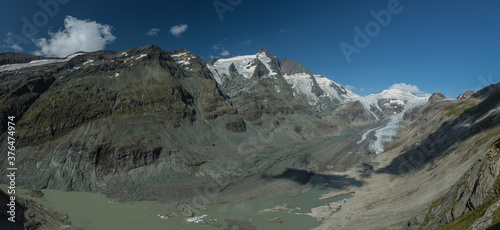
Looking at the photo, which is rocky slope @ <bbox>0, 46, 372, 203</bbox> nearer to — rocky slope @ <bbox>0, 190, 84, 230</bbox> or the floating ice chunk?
the floating ice chunk

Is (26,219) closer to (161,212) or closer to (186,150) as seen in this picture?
(161,212)

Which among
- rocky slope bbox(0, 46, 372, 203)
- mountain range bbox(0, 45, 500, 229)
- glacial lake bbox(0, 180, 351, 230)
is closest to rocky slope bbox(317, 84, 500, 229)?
mountain range bbox(0, 45, 500, 229)

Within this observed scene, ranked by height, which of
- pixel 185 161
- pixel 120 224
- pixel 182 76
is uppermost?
pixel 182 76

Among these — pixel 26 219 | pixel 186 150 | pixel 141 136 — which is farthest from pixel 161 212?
pixel 141 136

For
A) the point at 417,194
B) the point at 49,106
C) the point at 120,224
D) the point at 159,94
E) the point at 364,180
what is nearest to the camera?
the point at 417,194

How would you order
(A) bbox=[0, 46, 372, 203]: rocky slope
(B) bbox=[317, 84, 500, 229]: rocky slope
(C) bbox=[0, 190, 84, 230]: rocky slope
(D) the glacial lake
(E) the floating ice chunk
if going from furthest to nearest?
(A) bbox=[0, 46, 372, 203]: rocky slope < (E) the floating ice chunk < (D) the glacial lake < (B) bbox=[317, 84, 500, 229]: rocky slope < (C) bbox=[0, 190, 84, 230]: rocky slope

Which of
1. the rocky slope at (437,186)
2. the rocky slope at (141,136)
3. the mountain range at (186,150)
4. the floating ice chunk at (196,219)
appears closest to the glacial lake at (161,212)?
the floating ice chunk at (196,219)

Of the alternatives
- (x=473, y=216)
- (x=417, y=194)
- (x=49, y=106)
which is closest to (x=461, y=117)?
(x=417, y=194)

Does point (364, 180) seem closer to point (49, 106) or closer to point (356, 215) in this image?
point (356, 215)
